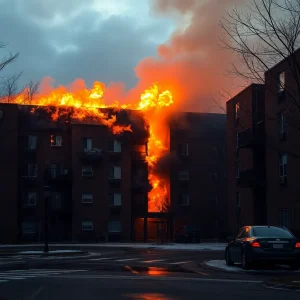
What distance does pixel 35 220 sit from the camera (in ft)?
176

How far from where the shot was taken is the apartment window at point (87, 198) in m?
53.7

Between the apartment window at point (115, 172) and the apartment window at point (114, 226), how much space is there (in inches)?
163

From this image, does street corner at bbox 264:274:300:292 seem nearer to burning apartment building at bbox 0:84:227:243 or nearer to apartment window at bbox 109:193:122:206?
burning apartment building at bbox 0:84:227:243

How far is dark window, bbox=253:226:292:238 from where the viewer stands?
58.2 feet

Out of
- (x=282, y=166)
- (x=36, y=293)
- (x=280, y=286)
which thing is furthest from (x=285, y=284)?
(x=282, y=166)

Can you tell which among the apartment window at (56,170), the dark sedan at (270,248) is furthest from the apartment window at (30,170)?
the dark sedan at (270,248)

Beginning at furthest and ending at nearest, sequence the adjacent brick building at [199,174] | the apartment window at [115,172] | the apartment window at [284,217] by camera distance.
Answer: the adjacent brick building at [199,174]
the apartment window at [115,172]
the apartment window at [284,217]

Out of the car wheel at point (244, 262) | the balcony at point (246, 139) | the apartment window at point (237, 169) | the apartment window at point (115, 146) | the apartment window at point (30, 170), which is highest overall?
the apartment window at point (115, 146)

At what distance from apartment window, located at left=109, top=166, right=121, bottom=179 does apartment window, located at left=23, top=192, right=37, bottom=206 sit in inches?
279

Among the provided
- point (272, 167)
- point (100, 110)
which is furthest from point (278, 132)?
point (100, 110)

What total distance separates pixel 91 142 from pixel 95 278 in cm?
3888

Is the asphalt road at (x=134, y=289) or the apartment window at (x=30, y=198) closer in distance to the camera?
the asphalt road at (x=134, y=289)

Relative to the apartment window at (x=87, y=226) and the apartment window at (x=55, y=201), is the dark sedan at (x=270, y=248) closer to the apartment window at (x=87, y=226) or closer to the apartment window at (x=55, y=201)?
the apartment window at (x=87, y=226)

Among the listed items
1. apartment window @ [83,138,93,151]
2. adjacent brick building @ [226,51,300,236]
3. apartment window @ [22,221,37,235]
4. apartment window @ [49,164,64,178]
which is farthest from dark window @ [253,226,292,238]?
apartment window @ [22,221,37,235]
